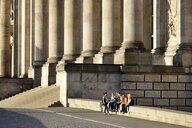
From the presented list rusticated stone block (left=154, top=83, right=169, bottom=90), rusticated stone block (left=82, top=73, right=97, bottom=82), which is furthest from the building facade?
rusticated stone block (left=82, top=73, right=97, bottom=82)

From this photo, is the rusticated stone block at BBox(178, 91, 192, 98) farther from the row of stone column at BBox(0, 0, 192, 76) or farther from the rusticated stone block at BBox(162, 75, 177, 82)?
the row of stone column at BBox(0, 0, 192, 76)

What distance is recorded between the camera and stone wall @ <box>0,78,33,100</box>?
209 feet

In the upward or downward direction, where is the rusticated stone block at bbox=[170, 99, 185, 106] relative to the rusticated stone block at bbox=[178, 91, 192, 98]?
downward

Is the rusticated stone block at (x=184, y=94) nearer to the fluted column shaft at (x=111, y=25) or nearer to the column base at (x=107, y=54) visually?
the column base at (x=107, y=54)

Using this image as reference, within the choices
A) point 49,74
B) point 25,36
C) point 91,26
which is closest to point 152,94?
point 91,26

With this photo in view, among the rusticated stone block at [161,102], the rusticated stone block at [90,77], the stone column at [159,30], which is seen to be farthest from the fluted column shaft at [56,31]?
the rusticated stone block at [161,102]

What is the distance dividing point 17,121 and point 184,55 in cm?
1366

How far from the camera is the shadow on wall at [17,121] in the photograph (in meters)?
27.0

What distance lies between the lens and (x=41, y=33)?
61.4 m

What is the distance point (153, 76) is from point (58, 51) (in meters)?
21.3

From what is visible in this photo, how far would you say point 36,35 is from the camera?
202ft

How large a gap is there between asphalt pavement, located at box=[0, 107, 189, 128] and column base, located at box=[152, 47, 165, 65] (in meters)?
9.77

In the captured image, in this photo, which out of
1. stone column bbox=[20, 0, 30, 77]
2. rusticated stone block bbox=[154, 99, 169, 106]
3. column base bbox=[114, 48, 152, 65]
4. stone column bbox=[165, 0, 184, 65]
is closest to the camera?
rusticated stone block bbox=[154, 99, 169, 106]

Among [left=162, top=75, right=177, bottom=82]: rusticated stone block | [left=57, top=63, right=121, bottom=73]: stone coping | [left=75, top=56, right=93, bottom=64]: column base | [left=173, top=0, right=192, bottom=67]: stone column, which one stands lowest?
[left=162, top=75, right=177, bottom=82]: rusticated stone block
